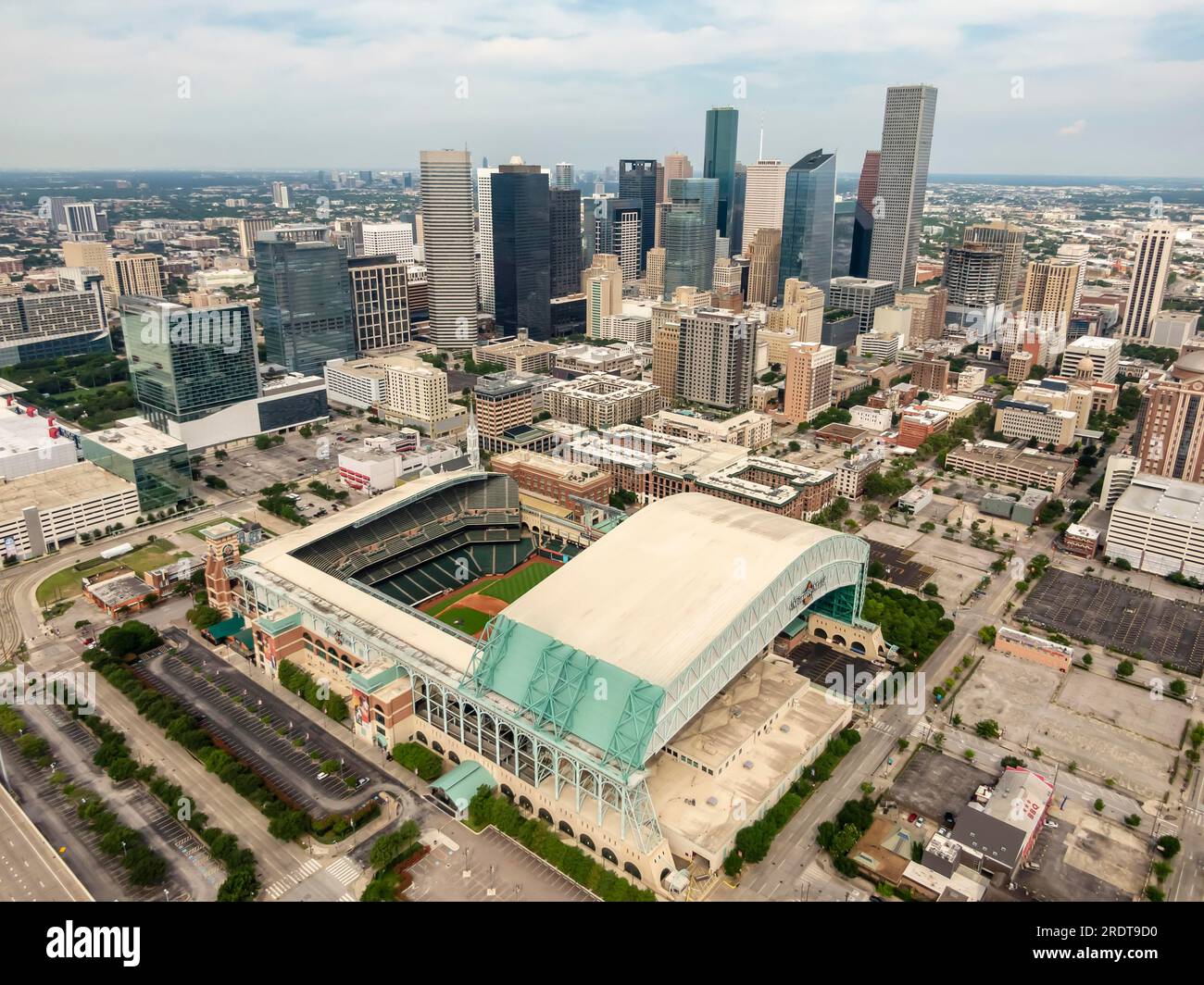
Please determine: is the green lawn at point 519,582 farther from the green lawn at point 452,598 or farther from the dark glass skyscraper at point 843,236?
the dark glass skyscraper at point 843,236

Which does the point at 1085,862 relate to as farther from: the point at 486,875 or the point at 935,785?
the point at 486,875

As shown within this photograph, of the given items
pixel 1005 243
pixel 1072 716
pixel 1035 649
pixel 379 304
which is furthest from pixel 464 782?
pixel 1005 243

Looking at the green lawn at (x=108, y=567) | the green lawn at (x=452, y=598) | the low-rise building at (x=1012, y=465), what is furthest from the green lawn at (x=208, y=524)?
the low-rise building at (x=1012, y=465)

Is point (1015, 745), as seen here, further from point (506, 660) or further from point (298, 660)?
point (298, 660)

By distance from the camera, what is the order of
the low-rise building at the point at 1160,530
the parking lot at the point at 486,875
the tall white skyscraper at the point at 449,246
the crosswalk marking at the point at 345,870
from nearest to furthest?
the parking lot at the point at 486,875, the crosswalk marking at the point at 345,870, the low-rise building at the point at 1160,530, the tall white skyscraper at the point at 449,246

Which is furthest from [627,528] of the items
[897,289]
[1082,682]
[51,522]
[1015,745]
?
[897,289]

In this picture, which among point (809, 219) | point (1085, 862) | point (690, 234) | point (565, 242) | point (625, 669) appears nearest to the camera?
point (1085, 862)

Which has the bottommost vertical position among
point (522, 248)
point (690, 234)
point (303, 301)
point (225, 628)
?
point (225, 628)
